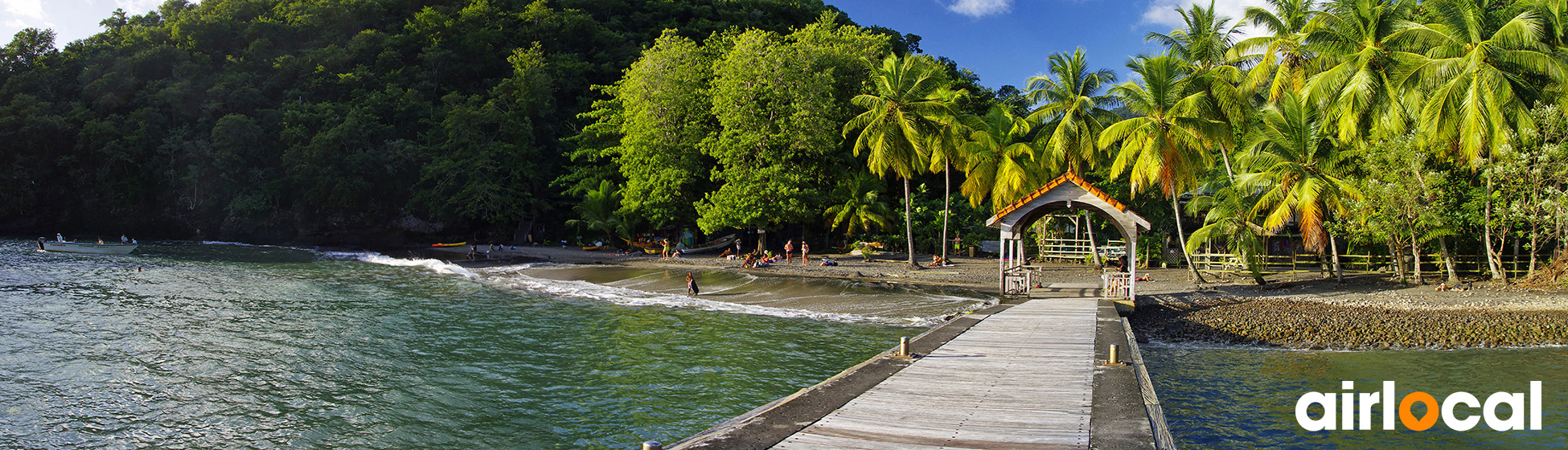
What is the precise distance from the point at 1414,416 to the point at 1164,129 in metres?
14.1

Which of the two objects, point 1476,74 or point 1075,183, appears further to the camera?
point 1476,74

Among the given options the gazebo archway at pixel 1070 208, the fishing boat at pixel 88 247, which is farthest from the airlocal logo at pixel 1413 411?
the fishing boat at pixel 88 247

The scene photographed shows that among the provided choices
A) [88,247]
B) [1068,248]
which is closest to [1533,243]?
[1068,248]

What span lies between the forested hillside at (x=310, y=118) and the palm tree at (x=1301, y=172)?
2879 centimetres

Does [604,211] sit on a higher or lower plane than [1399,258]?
higher

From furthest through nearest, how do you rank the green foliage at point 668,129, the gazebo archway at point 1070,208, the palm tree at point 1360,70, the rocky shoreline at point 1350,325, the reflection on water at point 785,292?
the green foliage at point 668,129, the palm tree at point 1360,70, the reflection on water at point 785,292, the gazebo archway at point 1070,208, the rocky shoreline at point 1350,325

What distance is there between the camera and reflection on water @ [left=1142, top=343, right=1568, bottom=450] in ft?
30.5

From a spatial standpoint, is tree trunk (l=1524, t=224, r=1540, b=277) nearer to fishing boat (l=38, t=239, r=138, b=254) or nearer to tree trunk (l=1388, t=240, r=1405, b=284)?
tree trunk (l=1388, t=240, r=1405, b=284)

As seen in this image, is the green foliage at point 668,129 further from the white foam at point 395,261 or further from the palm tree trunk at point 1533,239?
the palm tree trunk at point 1533,239

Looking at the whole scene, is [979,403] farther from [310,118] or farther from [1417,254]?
[310,118]

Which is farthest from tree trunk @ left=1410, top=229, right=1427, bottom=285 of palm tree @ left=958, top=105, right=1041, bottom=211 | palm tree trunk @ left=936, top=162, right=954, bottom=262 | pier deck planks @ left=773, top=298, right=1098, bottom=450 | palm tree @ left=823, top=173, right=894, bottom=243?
palm tree @ left=823, top=173, right=894, bottom=243

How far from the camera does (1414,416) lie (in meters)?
10.4

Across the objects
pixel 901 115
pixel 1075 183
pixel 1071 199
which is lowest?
pixel 1071 199

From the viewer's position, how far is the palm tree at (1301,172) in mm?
21125
